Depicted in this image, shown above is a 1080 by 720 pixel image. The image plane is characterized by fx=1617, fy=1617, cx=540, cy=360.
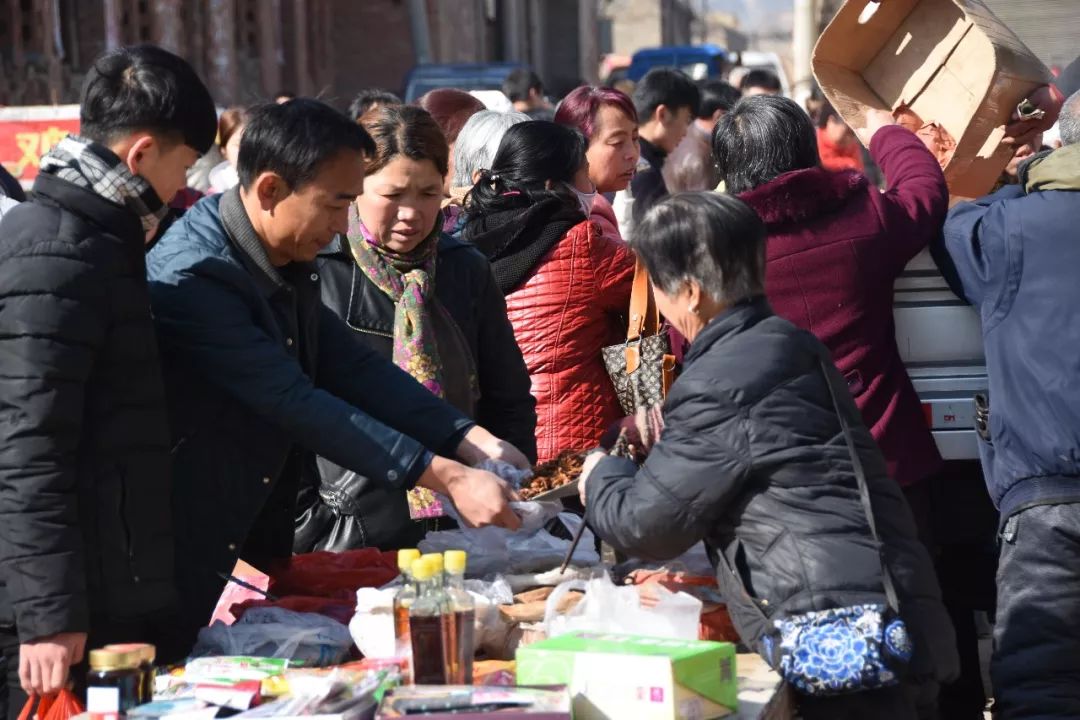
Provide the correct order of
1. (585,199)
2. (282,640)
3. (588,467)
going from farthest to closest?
(585,199) → (588,467) → (282,640)

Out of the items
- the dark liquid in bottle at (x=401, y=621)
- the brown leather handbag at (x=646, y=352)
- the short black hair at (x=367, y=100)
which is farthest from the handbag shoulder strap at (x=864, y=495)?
the short black hair at (x=367, y=100)

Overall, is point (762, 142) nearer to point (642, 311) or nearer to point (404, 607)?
point (642, 311)

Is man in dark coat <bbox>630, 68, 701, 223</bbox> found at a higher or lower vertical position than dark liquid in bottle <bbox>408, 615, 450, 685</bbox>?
higher

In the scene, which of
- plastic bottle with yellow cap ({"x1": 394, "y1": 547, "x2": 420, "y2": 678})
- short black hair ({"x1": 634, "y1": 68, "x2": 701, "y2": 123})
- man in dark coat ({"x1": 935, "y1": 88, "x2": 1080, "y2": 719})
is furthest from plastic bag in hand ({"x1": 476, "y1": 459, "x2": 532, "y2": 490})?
short black hair ({"x1": 634, "y1": 68, "x2": 701, "y2": 123})

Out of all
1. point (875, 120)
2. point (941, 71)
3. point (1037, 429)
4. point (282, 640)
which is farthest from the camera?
point (875, 120)

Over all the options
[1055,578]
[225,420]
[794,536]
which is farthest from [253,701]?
[1055,578]

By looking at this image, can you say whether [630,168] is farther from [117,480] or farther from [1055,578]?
[117,480]

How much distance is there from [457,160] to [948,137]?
5.62ft

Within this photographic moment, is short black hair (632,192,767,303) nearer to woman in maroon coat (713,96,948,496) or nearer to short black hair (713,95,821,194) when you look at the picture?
woman in maroon coat (713,96,948,496)

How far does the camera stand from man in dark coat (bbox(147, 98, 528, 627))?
331 cm

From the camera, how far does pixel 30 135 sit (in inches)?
352

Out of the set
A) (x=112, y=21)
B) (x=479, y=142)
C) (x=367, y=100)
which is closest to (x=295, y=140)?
(x=479, y=142)

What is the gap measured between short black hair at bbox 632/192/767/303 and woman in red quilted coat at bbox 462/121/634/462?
1.58 metres

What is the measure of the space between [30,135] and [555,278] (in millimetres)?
5095
